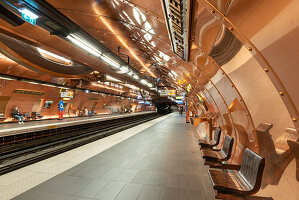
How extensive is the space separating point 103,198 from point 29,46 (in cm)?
626

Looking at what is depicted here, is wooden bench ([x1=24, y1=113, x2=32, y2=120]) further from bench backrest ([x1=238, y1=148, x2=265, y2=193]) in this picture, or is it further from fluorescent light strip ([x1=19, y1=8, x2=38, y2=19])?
bench backrest ([x1=238, y1=148, x2=265, y2=193])

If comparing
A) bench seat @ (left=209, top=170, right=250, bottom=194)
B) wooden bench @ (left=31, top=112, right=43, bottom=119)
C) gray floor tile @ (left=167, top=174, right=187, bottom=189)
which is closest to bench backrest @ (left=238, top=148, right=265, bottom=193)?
bench seat @ (left=209, top=170, right=250, bottom=194)

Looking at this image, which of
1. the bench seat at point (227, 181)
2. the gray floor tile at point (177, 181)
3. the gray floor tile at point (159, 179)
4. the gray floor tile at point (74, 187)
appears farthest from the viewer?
the gray floor tile at point (159, 179)

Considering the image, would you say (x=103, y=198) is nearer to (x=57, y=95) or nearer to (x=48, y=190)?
(x=48, y=190)

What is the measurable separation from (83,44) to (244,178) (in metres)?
4.89

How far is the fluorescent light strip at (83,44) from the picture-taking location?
391 cm

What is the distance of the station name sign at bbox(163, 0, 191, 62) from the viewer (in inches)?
77.2

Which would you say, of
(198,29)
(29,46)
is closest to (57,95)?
(29,46)

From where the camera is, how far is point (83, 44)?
430cm

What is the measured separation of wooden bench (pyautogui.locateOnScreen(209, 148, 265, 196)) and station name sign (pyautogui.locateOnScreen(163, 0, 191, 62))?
221 cm

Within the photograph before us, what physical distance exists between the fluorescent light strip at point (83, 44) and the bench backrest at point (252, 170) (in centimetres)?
465

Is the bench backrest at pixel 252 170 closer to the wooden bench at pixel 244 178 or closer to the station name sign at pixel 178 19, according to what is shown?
the wooden bench at pixel 244 178

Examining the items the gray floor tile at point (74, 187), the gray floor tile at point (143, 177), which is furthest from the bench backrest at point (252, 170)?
the gray floor tile at point (74, 187)

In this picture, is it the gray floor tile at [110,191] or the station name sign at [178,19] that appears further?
the gray floor tile at [110,191]
